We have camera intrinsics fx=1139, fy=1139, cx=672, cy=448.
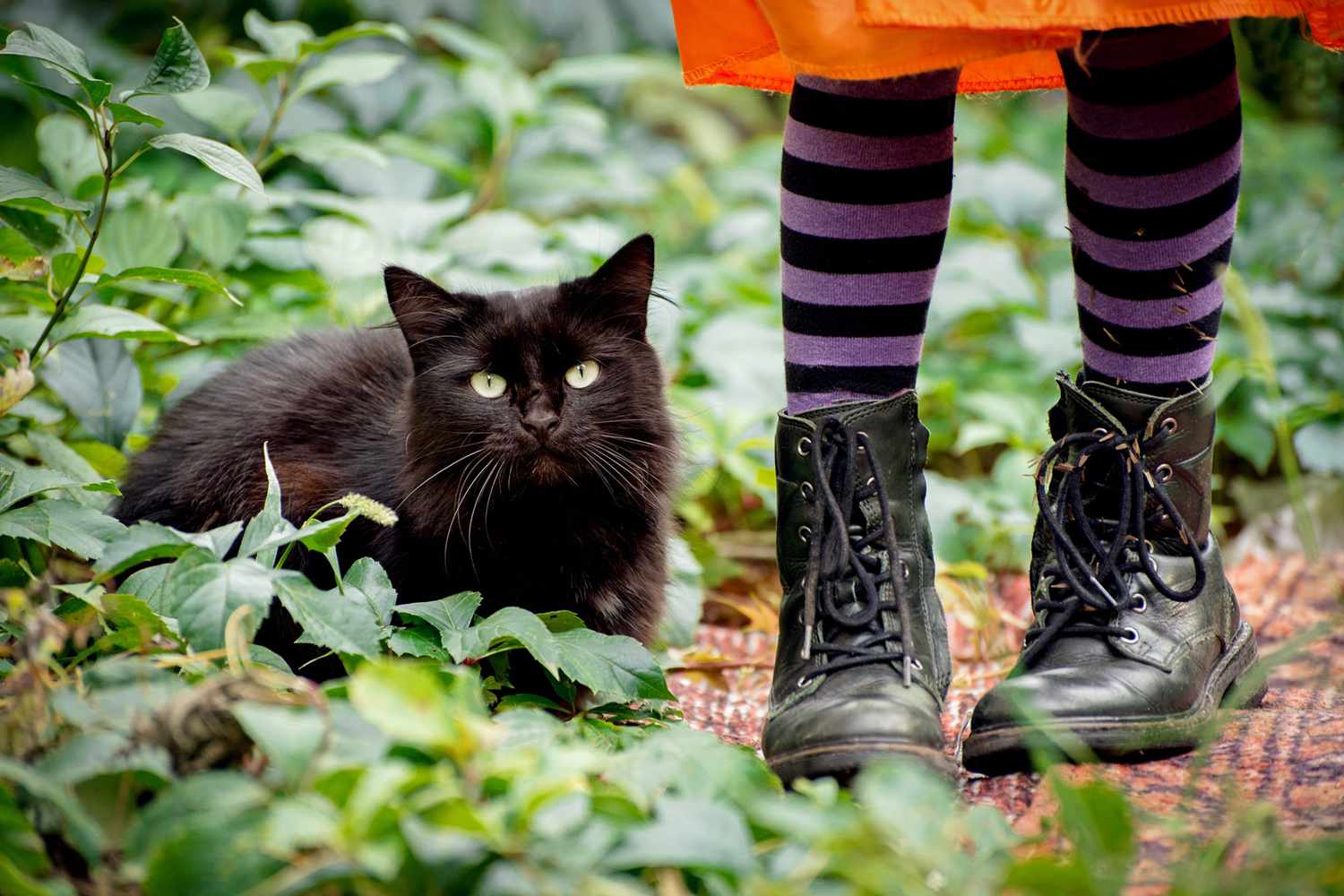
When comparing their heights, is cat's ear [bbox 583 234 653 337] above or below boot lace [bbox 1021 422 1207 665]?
above

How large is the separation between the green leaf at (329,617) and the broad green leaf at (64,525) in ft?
0.90

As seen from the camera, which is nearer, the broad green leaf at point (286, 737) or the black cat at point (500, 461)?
the broad green leaf at point (286, 737)

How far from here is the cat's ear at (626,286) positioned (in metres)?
1.55

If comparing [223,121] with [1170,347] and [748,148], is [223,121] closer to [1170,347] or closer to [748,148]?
[1170,347]

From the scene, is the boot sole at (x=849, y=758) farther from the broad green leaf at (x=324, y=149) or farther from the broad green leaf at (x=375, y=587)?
the broad green leaf at (x=324, y=149)

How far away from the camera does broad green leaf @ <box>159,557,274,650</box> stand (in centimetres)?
106

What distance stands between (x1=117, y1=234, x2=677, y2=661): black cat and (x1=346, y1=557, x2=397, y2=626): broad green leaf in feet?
0.50

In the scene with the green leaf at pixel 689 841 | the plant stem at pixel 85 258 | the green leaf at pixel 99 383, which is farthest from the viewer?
the green leaf at pixel 99 383

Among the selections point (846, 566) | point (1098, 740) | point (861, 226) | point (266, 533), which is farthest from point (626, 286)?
point (1098, 740)

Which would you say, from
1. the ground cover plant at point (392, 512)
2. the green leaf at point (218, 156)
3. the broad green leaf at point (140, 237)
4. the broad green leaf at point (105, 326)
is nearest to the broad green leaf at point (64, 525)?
the ground cover plant at point (392, 512)

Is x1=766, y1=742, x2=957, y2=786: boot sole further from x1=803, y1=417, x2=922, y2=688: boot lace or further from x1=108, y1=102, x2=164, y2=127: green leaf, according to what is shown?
x1=108, y1=102, x2=164, y2=127: green leaf

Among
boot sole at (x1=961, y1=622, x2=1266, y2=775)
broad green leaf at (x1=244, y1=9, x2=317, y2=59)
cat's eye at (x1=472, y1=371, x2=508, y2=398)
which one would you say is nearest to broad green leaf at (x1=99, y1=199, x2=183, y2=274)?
broad green leaf at (x1=244, y1=9, x2=317, y2=59)

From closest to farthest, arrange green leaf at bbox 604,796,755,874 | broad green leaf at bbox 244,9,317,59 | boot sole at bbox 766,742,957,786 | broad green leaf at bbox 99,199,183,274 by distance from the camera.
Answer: green leaf at bbox 604,796,755,874
boot sole at bbox 766,742,957,786
broad green leaf at bbox 99,199,183,274
broad green leaf at bbox 244,9,317,59

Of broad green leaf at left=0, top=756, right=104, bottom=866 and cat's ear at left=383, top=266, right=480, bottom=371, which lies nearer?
broad green leaf at left=0, top=756, right=104, bottom=866
